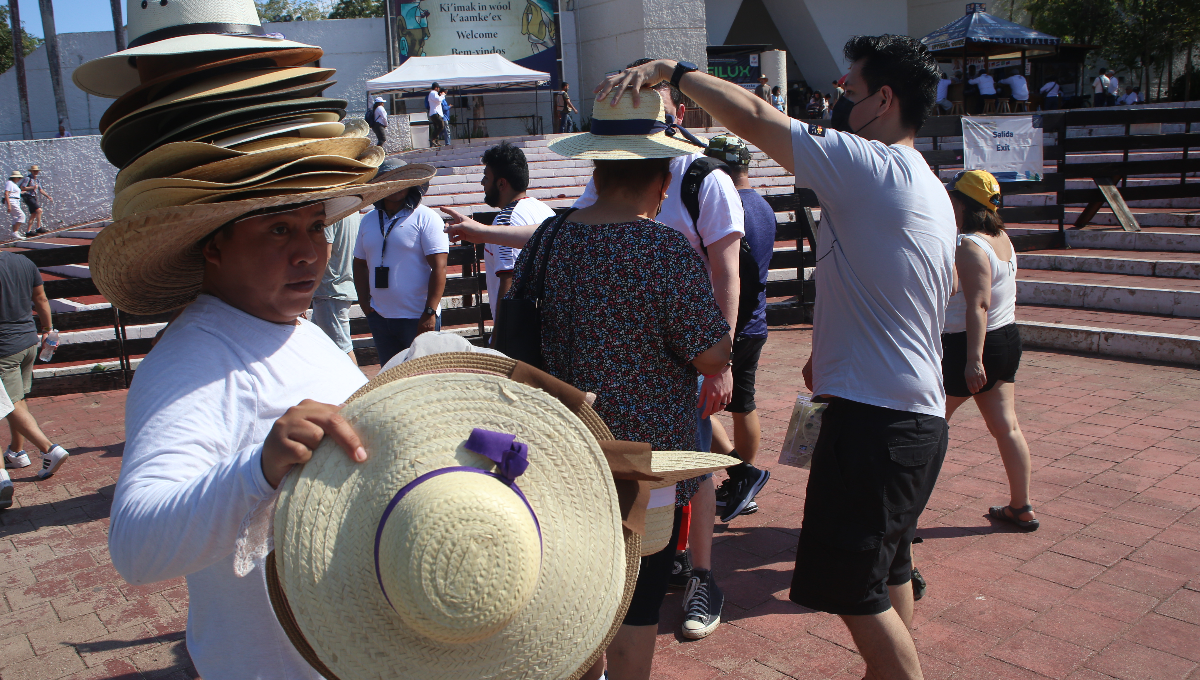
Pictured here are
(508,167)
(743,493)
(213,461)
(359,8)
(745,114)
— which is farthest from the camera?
(359,8)

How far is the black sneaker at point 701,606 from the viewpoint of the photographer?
11.3ft

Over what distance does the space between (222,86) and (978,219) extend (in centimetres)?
389

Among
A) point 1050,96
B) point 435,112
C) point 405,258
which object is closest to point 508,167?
point 405,258

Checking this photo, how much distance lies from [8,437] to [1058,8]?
3916 cm

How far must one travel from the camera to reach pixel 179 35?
167 centimetres

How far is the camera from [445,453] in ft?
4.15

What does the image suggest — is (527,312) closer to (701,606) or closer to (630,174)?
(630,174)

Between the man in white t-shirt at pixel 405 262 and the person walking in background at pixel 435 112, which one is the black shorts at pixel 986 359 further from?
the person walking in background at pixel 435 112

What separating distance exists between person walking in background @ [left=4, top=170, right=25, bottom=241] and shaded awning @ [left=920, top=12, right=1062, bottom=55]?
25.8 m

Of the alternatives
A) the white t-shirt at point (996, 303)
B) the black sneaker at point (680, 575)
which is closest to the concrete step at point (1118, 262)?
the white t-shirt at point (996, 303)

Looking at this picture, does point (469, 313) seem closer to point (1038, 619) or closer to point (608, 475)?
point (1038, 619)

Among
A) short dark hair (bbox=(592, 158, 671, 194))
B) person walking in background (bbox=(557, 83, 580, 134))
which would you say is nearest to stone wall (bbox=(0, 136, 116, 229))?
person walking in background (bbox=(557, 83, 580, 134))

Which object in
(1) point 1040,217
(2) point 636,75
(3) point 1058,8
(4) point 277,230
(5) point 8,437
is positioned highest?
(3) point 1058,8

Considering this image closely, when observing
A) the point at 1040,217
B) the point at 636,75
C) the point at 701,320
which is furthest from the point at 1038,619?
the point at 1040,217
